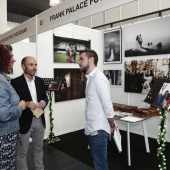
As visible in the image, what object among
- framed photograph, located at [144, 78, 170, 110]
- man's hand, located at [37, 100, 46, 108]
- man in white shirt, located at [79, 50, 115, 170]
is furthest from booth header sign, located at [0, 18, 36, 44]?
framed photograph, located at [144, 78, 170, 110]

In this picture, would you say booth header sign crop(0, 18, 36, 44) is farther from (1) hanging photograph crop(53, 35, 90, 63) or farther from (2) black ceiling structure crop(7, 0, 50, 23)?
(2) black ceiling structure crop(7, 0, 50, 23)

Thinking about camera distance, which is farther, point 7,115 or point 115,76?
point 115,76

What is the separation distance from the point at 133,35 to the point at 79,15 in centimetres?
278

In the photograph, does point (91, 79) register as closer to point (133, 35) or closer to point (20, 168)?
point (20, 168)

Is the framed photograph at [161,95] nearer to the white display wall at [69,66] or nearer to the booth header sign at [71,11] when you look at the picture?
the booth header sign at [71,11]

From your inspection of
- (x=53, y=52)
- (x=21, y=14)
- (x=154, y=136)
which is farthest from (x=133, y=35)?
(x=21, y=14)

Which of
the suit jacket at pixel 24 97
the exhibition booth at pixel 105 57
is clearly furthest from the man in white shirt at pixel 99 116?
the exhibition booth at pixel 105 57

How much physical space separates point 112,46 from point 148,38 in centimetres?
111

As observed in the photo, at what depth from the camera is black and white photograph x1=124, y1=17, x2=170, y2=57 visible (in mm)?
4266

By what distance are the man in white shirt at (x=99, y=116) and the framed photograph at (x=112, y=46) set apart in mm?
3024

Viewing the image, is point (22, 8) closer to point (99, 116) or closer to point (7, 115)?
point (99, 116)

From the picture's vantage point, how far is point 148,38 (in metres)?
4.53

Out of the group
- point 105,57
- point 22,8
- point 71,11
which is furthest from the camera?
point 22,8

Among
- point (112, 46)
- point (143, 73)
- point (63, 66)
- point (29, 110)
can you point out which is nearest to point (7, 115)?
point (29, 110)
